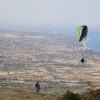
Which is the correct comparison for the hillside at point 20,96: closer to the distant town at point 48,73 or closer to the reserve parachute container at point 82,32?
the reserve parachute container at point 82,32

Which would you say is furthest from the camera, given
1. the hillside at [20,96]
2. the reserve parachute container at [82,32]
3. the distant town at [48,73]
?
the distant town at [48,73]

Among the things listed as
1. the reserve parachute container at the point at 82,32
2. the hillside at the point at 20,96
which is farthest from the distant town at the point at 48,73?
the reserve parachute container at the point at 82,32

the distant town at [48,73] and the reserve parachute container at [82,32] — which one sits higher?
the reserve parachute container at [82,32]

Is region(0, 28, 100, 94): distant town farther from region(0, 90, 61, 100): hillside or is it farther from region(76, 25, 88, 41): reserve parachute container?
region(76, 25, 88, 41): reserve parachute container

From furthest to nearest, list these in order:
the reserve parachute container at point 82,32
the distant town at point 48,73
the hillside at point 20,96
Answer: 1. the distant town at point 48,73
2. the hillside at point 20,96
3. the reserve parachute container at point 82,32

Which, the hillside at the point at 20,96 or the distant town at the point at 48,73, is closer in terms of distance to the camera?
the hillside at the point at 20,96

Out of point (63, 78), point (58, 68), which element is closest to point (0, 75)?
point (63, 78)

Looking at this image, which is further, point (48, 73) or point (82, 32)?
point (48, 73)

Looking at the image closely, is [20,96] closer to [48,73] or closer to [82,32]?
[82,32]

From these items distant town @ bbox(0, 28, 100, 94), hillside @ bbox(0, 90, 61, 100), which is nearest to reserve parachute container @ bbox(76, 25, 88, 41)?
hillside @ bbox(0, 90, 61, 100)

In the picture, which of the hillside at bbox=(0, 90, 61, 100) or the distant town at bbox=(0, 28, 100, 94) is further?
the distant town at bbox=(0, 28, 100, 94)

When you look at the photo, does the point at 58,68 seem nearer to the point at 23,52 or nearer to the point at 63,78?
the point at 63,78

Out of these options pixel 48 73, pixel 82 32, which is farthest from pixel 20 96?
pixel 48 73
